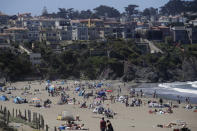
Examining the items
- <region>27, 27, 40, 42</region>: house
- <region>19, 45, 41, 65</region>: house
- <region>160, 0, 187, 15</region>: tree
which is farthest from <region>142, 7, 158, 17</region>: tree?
<region>19, 45, 41, 65</region>: house

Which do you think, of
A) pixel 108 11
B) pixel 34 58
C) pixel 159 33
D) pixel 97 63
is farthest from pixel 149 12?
pixel 34 58

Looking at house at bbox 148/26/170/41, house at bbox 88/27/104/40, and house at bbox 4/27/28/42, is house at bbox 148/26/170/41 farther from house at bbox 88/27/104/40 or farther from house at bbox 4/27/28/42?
house at bbox 4/27/28/42

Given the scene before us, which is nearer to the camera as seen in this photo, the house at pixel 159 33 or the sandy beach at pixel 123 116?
the sandy beach at pixel 123 116

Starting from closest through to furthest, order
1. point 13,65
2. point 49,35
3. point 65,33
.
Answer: point 13,65 < point 49,35 < point 65,33

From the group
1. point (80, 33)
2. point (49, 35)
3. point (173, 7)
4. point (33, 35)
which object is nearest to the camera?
point (49, 35)

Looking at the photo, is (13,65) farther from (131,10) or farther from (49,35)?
(131,10)

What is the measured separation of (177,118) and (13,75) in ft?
98.8

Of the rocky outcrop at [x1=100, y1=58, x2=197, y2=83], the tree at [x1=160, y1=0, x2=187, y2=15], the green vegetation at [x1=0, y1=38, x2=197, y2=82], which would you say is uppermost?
the tree at [x1=160, y1=0, x2=187, y2=15]

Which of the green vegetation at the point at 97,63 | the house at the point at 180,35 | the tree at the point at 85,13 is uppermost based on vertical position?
the tree at the point at 85,13

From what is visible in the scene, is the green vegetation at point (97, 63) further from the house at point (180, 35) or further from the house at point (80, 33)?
the house at point (180, 35)

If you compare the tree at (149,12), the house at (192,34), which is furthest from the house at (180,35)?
the tree at (149,12)

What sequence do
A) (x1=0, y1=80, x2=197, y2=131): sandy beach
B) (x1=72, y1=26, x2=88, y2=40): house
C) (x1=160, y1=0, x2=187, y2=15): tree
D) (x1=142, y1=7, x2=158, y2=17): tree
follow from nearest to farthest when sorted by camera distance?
1. (x1=0, y1=80, x2=197, y2=131): sandy beach
2. (x1=72, y1=26, x2=88, y2=40): house
3. (x1=160, y1=0, x2=187, y2=15): tree
4. (x1=142, y1=7, x2=158, y2=17): tree

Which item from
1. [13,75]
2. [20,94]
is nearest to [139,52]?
[13,75]

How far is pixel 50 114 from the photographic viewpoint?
25547 mm
